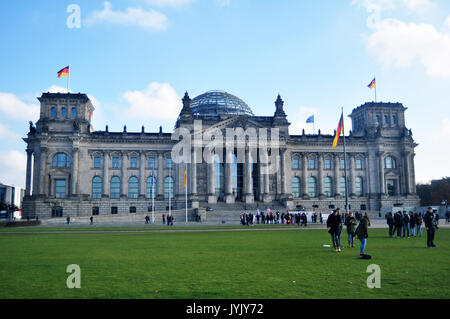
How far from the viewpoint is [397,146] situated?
305 ft

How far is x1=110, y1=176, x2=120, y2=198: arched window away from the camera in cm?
8538

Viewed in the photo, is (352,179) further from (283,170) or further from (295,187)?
(283,170)

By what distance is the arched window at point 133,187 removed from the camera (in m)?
85.9

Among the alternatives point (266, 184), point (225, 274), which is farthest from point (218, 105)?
point (225, 274)

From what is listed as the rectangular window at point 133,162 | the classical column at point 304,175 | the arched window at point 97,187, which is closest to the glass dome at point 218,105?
the classical column at point 304,175

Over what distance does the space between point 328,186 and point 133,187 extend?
42.4 m

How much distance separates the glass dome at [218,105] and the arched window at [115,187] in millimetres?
24112

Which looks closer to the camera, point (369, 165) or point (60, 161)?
point (60, 161)

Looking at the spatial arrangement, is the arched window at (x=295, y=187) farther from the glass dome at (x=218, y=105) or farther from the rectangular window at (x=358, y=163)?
the glass dome at (x=218, y=105)

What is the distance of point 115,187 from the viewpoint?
281ft
